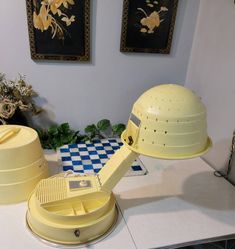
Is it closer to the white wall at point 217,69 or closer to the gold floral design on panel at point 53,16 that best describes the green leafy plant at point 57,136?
the gold floral design on panel at point 53,16

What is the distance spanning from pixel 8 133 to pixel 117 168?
48cm

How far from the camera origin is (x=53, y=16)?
1297 mm

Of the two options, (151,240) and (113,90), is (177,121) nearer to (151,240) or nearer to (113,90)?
(151,240)

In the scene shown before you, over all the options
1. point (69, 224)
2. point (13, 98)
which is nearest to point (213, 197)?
point (69, 224)

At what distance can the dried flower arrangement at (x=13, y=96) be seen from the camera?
4.16 feet

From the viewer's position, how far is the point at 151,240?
0.86 metres

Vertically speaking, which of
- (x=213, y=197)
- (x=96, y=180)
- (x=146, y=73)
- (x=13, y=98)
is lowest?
(x=213, y=197)

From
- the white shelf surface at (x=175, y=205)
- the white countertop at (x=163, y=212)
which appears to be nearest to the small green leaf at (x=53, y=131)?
the white countertop at (x=163, y=212)

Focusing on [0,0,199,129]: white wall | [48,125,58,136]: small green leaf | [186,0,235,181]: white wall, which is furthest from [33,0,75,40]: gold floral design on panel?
[186,0,235,181]: white wall

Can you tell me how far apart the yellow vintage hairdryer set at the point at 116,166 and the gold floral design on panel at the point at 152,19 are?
75 cm

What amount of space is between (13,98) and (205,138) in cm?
100

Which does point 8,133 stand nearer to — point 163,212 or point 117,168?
point 117,168

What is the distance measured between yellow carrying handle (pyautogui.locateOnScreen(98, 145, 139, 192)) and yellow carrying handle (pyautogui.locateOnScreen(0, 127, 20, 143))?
0.41 meters

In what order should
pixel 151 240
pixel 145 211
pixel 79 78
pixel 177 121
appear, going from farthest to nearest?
pixel 79 78 < pixel 145 211 < pixel 151 240 < pixel 177 121
